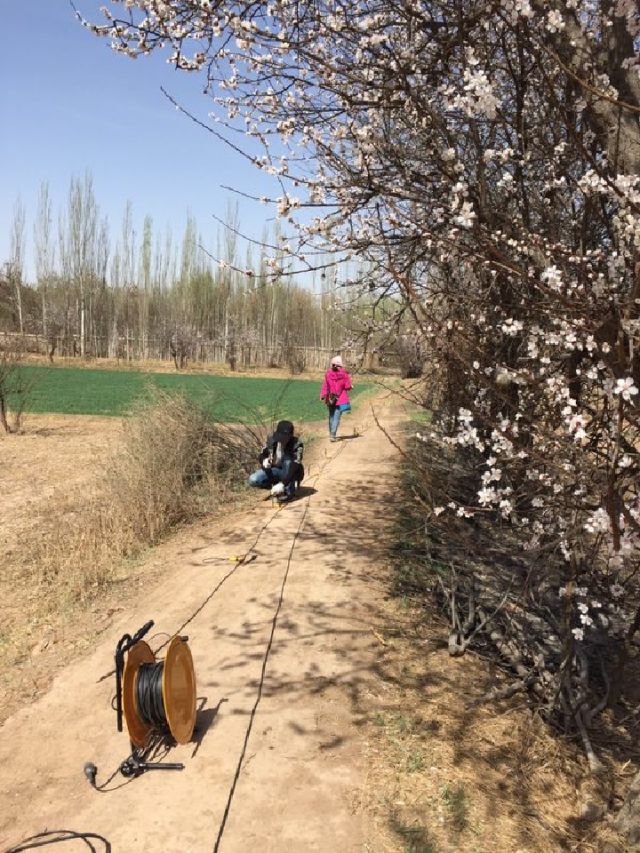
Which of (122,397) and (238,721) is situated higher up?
(122,397)

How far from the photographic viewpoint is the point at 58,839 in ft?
11.5

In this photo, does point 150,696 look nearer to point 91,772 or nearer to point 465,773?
point 91,772

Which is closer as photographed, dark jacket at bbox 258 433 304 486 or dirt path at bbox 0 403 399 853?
dirt path at bbox 0 403 399 853

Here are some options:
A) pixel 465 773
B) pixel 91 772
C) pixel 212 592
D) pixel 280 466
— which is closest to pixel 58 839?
pixel 91 772

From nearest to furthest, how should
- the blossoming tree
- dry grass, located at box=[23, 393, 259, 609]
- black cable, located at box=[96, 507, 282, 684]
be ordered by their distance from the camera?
the blossoming tree, black cable, located at box=[96, 507, 282, 684], dry grass, located at box=[23, 393, 259, 609]

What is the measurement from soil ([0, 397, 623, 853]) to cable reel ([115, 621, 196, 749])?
0.24 meters

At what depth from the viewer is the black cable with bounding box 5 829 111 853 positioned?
11.3 feet

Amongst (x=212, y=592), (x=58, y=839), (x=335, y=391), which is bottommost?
(x=58, y=839)

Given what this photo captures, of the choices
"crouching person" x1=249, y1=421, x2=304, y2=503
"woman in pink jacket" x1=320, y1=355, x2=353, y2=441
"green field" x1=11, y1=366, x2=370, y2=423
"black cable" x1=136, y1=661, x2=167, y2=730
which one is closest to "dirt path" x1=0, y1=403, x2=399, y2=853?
"black cable" x1=136, y1=661, x2=167, y2=730

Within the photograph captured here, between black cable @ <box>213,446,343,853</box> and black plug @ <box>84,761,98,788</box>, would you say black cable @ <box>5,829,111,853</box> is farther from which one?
black cable @ <box>213,446,343,853</box>

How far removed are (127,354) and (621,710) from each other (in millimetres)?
49263

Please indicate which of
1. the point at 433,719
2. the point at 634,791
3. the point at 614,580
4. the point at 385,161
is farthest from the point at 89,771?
the point at 385,161

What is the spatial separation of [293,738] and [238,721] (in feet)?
1.31

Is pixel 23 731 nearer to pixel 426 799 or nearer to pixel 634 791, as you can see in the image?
pixel 426 799
